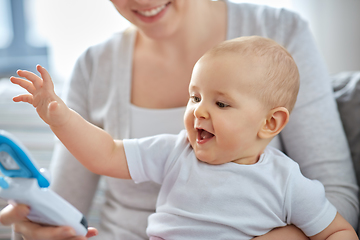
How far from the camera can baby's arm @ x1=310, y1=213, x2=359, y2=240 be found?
76cm

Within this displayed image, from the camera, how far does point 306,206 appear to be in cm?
75

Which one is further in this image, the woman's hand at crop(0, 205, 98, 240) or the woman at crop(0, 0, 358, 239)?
the woman at crop(0, 0, 358, 239)

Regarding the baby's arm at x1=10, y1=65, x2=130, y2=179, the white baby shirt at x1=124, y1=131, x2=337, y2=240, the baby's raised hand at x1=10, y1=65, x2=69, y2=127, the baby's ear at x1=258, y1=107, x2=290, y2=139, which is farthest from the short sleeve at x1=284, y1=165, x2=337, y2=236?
the baby's raised hand at x1=10, y1=65, x2=69, y2=127

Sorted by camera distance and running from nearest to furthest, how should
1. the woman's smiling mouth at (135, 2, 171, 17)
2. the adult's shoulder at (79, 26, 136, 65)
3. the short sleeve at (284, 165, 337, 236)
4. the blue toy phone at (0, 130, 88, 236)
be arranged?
1. the blue toy phone at (0, 130, 88, 236)
2. the short sleeve at (284, 165, 337, 236)
3. the woman's smiling mouth at (135, 2, 171, 17)
4. the adult's shoulder at (79, 26, 136, 65)

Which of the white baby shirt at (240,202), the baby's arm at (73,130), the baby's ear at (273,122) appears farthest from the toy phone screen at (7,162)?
the baby's ear at (273,122)

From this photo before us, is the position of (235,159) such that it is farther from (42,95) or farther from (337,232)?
(42,95)

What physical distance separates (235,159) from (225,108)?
129 mm

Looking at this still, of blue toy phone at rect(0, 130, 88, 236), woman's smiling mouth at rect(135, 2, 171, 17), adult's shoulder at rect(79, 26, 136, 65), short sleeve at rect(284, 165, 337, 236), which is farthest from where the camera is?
adult's shoulder at rect(79, 26, 136, 65)

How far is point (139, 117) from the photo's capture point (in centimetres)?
107

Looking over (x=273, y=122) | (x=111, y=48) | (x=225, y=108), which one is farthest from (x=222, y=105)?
(x=111, y=48)

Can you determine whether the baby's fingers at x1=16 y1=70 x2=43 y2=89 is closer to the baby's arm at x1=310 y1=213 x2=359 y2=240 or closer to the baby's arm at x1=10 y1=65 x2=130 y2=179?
the baby's arm at x1=10 y1=65 x2=130 y2=179

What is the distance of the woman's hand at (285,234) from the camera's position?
0.78m

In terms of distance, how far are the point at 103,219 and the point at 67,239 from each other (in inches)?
21.4

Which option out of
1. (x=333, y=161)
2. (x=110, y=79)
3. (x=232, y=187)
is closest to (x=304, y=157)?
(x=333, y=161)
